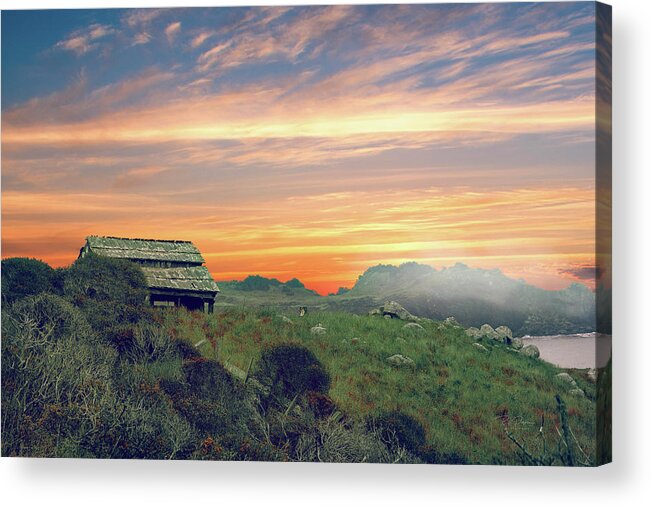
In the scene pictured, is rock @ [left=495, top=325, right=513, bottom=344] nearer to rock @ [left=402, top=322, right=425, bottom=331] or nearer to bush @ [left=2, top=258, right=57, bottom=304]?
rock @ [left=402, top=322, right=425, bottom=331]

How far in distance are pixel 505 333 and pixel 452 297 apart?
0.90 metres

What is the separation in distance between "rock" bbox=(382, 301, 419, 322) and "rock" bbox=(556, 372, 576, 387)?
2.20 metres

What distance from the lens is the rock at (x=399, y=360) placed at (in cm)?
1733

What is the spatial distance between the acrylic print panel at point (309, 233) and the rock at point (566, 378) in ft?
0.06

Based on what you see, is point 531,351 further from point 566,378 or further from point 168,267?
point 168,267

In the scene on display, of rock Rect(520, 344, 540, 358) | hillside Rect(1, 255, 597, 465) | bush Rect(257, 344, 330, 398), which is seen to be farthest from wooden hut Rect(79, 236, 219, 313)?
rock Rect(520, 344, 540, 358)

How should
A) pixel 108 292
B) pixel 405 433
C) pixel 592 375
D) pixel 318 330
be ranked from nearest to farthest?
pixel 592 375 → pixel 405 433 → pixel 318 330 → pixel 108 292

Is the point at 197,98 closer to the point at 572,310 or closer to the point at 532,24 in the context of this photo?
the point at 532,24

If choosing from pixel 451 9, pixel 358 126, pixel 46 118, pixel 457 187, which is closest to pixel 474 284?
pixel 457 187

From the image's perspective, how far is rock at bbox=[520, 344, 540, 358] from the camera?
56.2ft

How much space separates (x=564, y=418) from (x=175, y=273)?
5.92 meters

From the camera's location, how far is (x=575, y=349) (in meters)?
16.7

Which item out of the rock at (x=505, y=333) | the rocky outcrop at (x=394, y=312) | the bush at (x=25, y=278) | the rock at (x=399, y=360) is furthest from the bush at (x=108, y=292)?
the rock at (x=505, y=333)

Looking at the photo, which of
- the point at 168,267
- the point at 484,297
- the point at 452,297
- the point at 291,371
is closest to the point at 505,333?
the point at 484,297
